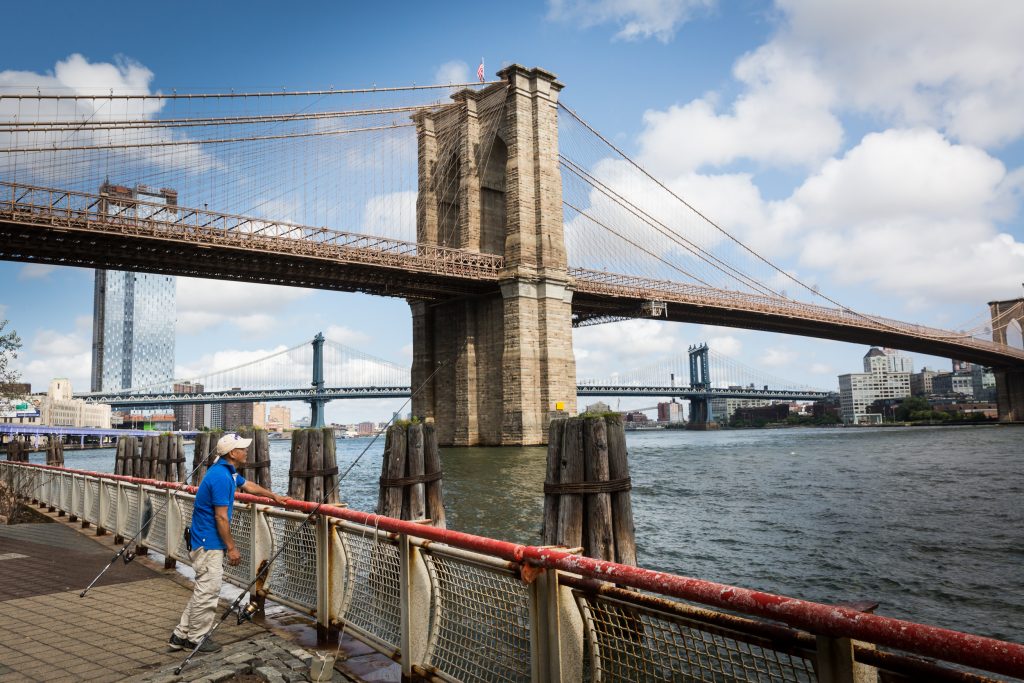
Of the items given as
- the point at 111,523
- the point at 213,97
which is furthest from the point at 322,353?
the point at 111,523

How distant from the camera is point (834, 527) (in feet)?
44.2

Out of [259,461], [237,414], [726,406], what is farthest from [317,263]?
[726,406]

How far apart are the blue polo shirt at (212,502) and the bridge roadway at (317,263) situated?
2835 centimetres

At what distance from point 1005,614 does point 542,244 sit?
117 ft

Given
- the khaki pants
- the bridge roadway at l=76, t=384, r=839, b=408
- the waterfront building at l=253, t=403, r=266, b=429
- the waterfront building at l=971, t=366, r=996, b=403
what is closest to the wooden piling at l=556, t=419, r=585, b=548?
the khaki pants

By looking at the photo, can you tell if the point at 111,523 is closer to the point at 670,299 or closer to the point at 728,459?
the point at 728,459

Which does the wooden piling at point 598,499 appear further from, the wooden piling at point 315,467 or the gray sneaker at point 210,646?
the wooden piling at point 315,467

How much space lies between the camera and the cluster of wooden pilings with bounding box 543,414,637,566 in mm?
6379

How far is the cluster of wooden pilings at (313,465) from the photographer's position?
39.2ft

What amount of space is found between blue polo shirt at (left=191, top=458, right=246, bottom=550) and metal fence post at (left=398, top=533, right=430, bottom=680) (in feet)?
5.44

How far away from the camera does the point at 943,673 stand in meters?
2.00

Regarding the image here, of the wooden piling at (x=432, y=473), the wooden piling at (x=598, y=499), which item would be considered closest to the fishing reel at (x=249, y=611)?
the wooden piling at (x=598, y=499)

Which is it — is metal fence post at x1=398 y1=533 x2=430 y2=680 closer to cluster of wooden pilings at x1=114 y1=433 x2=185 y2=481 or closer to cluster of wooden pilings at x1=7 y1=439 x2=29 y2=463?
cluster of wooden pilings at x1=114 y1=433 x2=185 y2=481

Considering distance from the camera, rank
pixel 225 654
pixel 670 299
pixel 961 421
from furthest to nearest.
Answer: pixel 961 421 → pixel 670 299 → pixel 225 654
